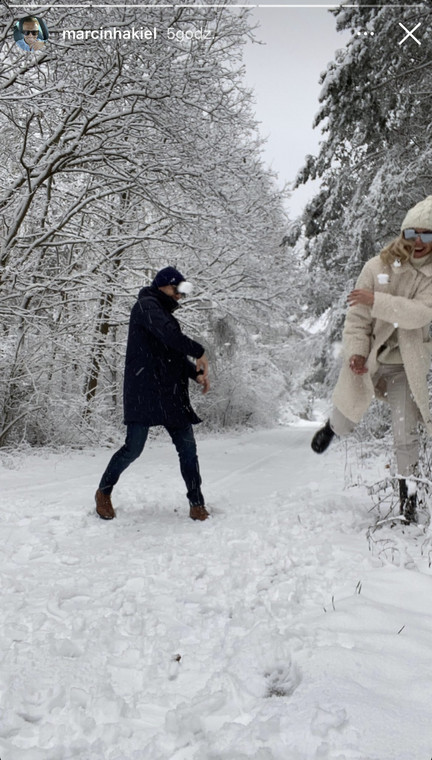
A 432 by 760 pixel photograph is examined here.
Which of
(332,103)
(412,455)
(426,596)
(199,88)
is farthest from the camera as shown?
(332,103)

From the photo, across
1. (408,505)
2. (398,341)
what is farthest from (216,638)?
(398,341)

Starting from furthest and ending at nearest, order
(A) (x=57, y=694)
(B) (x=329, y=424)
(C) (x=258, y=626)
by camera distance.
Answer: (B) (x=329, y=424) → (C) (x=258, y=626) → (A) (x=57, y=694)

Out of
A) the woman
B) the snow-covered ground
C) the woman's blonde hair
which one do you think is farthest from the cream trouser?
the woman's blonde hair

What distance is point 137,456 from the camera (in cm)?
373

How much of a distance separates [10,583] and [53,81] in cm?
599

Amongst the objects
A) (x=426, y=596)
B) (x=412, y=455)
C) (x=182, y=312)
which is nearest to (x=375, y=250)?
(x=182, y=312)

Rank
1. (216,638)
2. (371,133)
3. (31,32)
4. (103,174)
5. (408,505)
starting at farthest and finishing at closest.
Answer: (371,133) < (103,174) < (31,32) < (408,505) < (216,638)

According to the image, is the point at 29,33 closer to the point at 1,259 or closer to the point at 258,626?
the point at 1,259

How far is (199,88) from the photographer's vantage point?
6.30m

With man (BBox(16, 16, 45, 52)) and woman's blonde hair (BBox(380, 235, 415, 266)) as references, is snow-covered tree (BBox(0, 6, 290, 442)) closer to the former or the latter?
man (BBox(16, 16, 45, 52))

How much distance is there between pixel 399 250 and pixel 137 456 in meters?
2.43

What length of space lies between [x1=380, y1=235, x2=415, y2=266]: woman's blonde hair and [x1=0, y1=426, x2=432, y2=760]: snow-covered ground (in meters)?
1.77

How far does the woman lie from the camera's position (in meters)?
3.04

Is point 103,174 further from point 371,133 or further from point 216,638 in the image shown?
point 216,638
